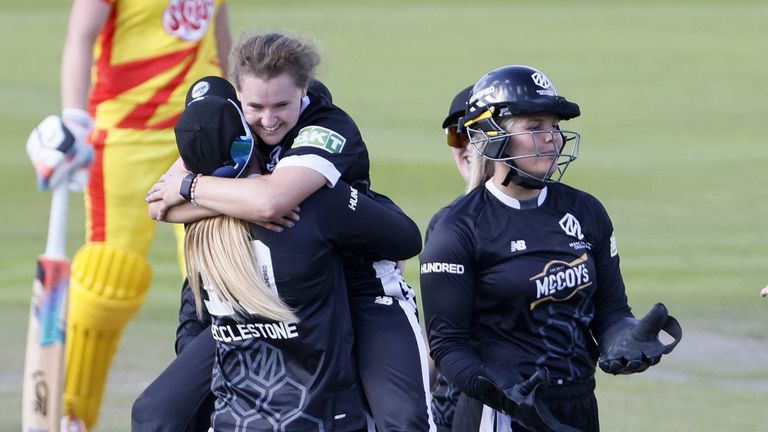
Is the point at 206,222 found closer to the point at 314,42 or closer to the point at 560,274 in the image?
the point at 314,42

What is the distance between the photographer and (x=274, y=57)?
4.16 meters

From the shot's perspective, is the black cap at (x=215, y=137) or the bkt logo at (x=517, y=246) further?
the bkt logo at (x=517, y=246)

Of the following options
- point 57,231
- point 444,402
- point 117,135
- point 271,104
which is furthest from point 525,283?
point 117,135

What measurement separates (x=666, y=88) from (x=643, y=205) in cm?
763

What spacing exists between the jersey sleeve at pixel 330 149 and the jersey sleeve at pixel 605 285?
2.51ft

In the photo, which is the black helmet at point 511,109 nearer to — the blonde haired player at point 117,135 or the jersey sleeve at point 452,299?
the jersey sleeve at point 452,299

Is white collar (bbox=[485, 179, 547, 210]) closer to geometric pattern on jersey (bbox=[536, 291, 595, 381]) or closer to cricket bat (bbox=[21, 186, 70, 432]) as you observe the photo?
geometric pattern on jersey (bbox=[536, 291, 595, 381])

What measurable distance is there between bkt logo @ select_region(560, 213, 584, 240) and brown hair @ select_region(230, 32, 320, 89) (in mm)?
915

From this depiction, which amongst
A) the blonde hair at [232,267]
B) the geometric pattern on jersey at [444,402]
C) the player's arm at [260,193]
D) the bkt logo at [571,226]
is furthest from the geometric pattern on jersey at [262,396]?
the bkt logo at [571,226]

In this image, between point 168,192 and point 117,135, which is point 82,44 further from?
point 168,192

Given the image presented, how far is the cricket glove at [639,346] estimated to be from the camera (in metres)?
4.31

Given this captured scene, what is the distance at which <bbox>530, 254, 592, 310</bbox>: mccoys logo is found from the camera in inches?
175

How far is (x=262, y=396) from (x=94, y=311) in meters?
2.29

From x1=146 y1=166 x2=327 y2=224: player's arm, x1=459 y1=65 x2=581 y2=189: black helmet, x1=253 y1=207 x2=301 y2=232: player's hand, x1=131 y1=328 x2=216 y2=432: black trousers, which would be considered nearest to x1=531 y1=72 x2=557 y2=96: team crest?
x1=459 y1=65 x2=581 y2=189: black helmet
